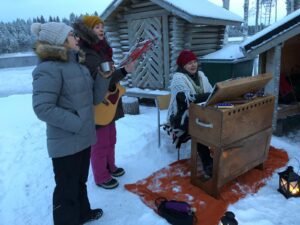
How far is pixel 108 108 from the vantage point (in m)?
3.28

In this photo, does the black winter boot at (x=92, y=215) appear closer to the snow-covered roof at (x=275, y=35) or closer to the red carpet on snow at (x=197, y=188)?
the red carpet on snow at (x=197, y=188)

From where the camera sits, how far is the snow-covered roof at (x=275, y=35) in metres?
4.23

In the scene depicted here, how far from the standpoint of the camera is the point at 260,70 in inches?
206

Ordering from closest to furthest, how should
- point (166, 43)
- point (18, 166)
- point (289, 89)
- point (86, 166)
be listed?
point (86, 166)
point (18, 166)
point (289, 89)
point (166, 43)

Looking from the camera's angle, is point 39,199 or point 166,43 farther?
point 166,43

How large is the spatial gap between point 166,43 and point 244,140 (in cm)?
429

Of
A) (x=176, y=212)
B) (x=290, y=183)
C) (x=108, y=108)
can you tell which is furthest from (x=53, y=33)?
(x=290, y=183)

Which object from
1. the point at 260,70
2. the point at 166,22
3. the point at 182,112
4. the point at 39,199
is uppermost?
the point at 166,22

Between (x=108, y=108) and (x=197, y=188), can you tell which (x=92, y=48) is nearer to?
(x=108, y=108)

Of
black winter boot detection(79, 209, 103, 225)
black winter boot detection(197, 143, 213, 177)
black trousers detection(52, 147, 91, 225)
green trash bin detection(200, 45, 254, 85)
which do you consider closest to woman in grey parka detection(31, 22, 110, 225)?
black trousers detection(52, 147, 91, 225)

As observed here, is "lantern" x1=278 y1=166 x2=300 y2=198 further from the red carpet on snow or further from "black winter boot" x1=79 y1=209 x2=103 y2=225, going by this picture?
"black winter boot" x1=79 y1=209 x2=103 y2=225

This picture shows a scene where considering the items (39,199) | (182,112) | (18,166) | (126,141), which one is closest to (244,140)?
(182,112)

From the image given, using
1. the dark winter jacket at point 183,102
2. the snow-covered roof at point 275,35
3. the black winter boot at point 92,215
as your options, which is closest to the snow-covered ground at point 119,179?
the black winter boot at point 92,215

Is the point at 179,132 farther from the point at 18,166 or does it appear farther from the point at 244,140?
the point at 18,166
